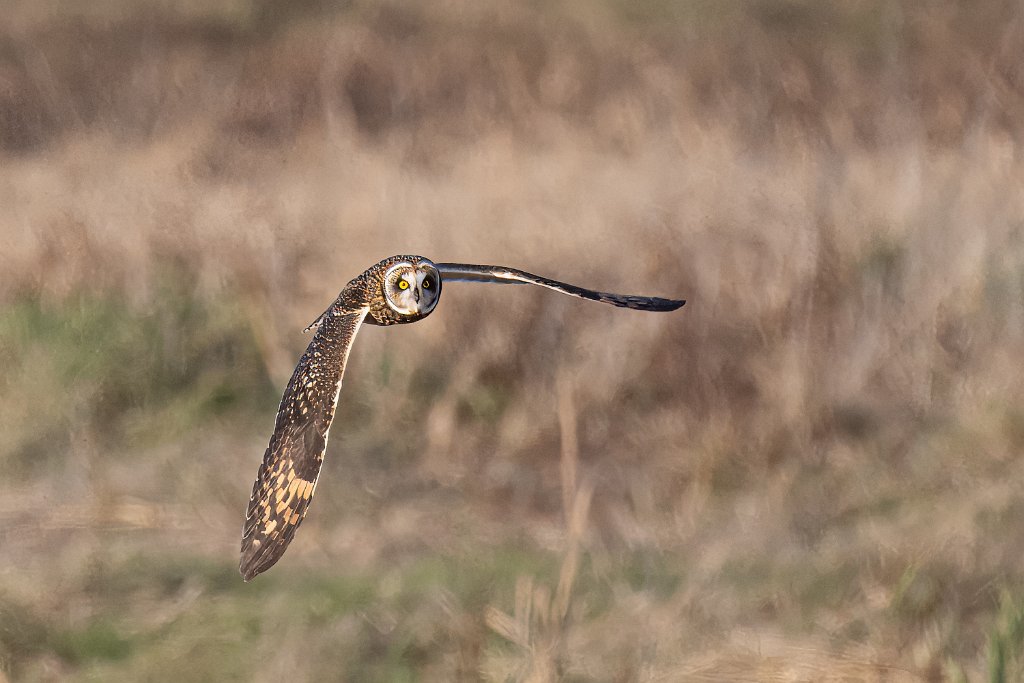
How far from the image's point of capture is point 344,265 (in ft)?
29.1

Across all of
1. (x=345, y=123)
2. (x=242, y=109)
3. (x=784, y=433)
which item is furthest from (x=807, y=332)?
(x=242, y=109)

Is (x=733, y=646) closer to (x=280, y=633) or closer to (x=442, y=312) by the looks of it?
(x=280, y=633)

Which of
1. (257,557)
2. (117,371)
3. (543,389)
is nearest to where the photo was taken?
(257,557)

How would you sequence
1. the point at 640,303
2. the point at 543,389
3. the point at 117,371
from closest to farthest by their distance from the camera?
the point at 640,303
the point at 117,371
the point at 543,389

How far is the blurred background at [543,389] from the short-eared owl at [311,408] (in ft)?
3.67

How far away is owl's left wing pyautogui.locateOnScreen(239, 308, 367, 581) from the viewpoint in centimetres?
420

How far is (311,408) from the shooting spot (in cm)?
423

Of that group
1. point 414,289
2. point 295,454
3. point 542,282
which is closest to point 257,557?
point 295,454

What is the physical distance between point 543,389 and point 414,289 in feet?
12.8

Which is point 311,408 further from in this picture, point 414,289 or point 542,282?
point 542,282

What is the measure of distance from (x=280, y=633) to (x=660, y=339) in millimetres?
2539

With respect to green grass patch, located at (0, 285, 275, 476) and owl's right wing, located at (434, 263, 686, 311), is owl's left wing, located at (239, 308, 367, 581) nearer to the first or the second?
owl's right wing, located at (434, 263, 686, 311)

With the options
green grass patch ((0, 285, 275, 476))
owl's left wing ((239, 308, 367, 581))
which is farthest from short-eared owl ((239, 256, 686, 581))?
green grass patch ((0, 285, 275, 476))

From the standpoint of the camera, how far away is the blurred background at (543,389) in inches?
253
